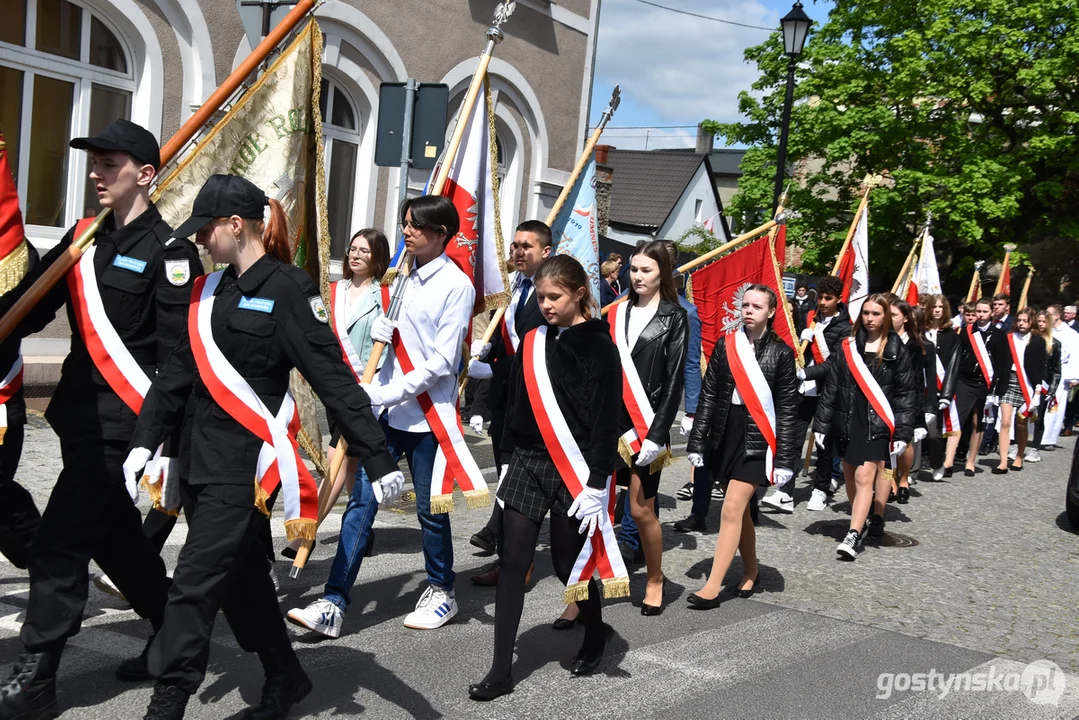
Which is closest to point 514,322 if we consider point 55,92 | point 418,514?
point 418,514

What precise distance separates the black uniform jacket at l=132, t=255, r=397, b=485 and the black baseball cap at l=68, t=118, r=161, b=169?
0.68 metres

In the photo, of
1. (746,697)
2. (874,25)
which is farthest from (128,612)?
(874,25)

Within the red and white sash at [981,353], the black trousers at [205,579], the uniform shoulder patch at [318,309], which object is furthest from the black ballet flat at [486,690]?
→ the red and white sash at [981,353]

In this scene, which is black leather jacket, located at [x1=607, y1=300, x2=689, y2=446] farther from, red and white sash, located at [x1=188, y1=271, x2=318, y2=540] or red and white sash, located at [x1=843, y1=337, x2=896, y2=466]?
red and white sash, located at [x1=188, y1=271, x2=318, y2=540]

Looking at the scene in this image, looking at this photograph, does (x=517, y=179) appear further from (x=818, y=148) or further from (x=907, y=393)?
(x=818, y=148)

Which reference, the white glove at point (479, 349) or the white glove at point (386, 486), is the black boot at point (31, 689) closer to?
the white glove at point (386, 486)

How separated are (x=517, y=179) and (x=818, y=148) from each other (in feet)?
43.7

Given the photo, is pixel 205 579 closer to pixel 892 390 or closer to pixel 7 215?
pixel 7 215

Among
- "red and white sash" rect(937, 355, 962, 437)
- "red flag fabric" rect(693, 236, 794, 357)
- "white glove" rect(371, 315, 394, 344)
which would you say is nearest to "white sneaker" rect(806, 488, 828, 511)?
"red flag fabric" rect(693, 236, 794, 357)

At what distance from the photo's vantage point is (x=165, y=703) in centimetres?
370

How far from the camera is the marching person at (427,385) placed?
5.38 metres

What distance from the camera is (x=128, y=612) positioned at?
530 cm

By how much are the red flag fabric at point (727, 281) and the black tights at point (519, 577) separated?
19.8 feet

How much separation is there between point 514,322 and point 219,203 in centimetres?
323
